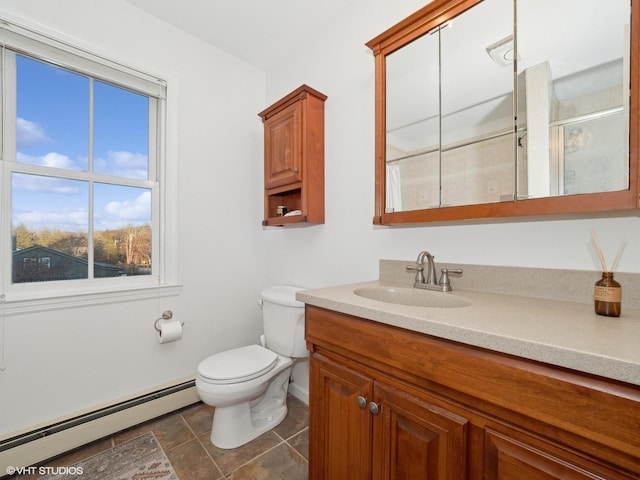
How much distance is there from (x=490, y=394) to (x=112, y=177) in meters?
2.14

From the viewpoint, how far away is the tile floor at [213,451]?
134cm

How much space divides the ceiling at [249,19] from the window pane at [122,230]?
44.1 inches

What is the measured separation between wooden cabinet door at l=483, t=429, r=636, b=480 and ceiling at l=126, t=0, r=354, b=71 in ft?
7.02

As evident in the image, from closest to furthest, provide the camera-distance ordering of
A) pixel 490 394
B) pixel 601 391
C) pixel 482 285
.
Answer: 1. pixel 601 391
2. pixel 490 394
3. pixel 482 285

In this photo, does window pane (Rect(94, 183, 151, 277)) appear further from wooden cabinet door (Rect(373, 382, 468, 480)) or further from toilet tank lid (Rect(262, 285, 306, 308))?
wooden cabinet door (Rect(373, 382, 468, 480))

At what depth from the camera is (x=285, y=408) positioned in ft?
5.90

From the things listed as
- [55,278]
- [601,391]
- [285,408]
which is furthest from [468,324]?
[55,278]

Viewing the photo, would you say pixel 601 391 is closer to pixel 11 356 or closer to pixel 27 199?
A: pixel 11 356

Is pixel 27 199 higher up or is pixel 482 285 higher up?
pixel 27 199

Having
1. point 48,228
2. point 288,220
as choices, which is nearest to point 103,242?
point 48,228

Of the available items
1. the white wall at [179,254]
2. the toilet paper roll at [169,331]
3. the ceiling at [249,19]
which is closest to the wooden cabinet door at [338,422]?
the toilet paper roll at [169,331]

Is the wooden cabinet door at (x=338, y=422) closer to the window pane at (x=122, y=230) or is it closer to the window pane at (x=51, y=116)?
the window pane at (x=122, y=230)

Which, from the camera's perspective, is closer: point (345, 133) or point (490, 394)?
point (490, 394)

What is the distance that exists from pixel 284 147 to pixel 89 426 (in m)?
1.92
